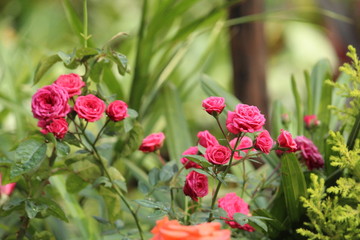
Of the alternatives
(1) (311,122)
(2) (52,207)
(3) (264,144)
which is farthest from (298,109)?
(2) (52,207)

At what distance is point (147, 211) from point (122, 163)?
0.32ft

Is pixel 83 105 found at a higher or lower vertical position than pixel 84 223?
higher

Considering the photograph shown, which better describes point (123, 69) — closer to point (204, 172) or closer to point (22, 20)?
point (204, 172)

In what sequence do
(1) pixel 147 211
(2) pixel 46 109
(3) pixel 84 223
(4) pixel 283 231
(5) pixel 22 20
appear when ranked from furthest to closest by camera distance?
(5) pixel 22 20 < (1) pixel 147 211 < (3) pixel 84 223 < (4) pixel 283 231 < (2) pixel 46 109

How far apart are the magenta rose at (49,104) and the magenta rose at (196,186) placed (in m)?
0.15

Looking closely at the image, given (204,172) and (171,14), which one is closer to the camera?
(204,172)

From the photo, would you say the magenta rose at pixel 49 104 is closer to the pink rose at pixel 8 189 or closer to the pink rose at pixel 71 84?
the pink rose at pixel 71 84

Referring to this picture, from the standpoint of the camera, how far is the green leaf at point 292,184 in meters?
0.64

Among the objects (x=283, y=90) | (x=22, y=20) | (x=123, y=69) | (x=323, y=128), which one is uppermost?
(x=123, y=69)

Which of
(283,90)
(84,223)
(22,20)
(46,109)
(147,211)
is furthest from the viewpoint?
(22,20)

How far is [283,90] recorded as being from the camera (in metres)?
2.88

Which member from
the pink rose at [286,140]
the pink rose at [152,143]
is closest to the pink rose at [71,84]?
the pink rose at [152,143]

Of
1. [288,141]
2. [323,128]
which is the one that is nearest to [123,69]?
[288,141]

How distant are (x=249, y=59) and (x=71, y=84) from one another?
80cm
